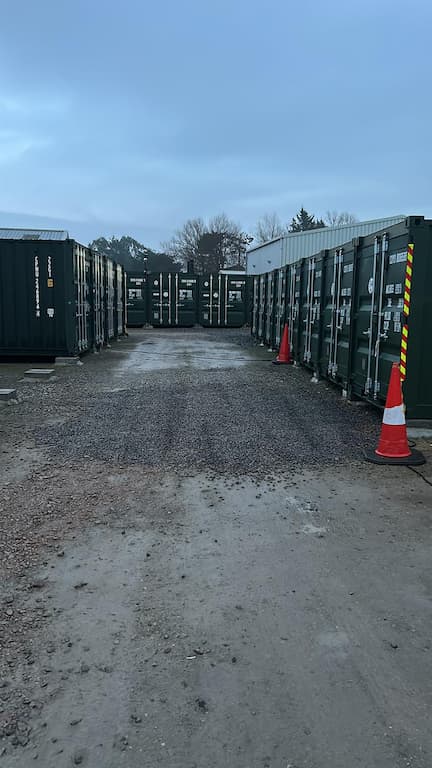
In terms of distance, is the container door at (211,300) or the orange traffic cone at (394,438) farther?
the container door at (211,300)

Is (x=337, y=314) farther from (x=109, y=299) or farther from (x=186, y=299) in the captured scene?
(x=186, y=299)

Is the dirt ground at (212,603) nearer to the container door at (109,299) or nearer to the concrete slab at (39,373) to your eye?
the concrete slab at (39,373)

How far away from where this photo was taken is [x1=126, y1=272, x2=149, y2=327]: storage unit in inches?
1239

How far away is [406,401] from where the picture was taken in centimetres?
725

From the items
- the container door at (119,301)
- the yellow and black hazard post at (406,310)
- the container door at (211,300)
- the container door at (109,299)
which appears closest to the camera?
the yellow and black hazard post at (406,310)

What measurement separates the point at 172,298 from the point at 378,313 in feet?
80.7

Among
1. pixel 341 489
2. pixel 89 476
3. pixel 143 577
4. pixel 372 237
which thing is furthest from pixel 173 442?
pixel 372 237

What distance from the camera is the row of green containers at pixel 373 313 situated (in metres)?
7.06

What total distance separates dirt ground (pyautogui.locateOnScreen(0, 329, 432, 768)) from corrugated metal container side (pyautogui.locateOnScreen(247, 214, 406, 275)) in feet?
89.1

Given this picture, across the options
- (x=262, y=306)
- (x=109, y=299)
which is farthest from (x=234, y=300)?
(x=109, y=299)

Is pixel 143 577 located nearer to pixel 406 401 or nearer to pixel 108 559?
pixel 108 559

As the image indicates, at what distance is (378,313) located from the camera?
809cm

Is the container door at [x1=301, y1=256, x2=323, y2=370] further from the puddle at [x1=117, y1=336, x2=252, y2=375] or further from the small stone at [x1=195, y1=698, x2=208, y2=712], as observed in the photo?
the small stone at [x1=195, y1=698, x2=208, y2=712]

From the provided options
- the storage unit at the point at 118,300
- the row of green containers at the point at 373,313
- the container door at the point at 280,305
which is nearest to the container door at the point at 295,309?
the row of green containers at the point at 373,313
